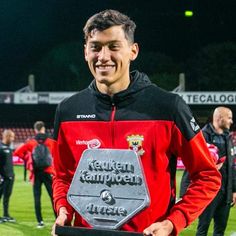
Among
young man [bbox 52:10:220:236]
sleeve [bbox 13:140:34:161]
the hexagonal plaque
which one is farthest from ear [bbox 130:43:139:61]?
sleeve [bbox 13:140:34:161]

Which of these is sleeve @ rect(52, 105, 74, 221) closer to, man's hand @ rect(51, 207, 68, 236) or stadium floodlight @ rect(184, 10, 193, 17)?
man's hand @ rect(51, 207, 68, 236)

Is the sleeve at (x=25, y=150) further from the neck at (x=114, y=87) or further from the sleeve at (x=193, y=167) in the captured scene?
the sleeve at (x=193, y=167)

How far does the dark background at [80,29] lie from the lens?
4175 cm

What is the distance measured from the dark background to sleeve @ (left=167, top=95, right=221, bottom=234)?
36.9 meters

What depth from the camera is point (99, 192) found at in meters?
2.80

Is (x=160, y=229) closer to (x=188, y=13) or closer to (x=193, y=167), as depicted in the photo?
(x=193, y=167)

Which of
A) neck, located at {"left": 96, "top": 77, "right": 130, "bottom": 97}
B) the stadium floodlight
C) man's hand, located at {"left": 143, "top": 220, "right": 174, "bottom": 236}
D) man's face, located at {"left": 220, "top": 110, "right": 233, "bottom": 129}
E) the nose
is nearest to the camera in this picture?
man's hand, located at {"left": 143, "top": 220, "right": 174, "bottom": 236}

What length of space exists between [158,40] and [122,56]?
42.4 meters

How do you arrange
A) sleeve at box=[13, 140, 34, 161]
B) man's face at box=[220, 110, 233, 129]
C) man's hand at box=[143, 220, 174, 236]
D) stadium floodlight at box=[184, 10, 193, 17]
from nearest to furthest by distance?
man's hand at box=[143, 220, 174, 236] → man's face at box=[220, 110, 233, 129] → sleeve at box=[13, 140, 34, 161] → stadium floodlight at box=[184, 10, 193, 17]

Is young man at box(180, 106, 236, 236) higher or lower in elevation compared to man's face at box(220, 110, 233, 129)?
lower

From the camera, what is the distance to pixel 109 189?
2787 millimetres

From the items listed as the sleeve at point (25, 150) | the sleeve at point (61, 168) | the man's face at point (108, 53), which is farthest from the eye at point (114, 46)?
the sleeve at point (25, 150)

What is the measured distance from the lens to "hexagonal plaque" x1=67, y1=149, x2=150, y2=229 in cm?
275

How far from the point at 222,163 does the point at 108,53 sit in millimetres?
5013
